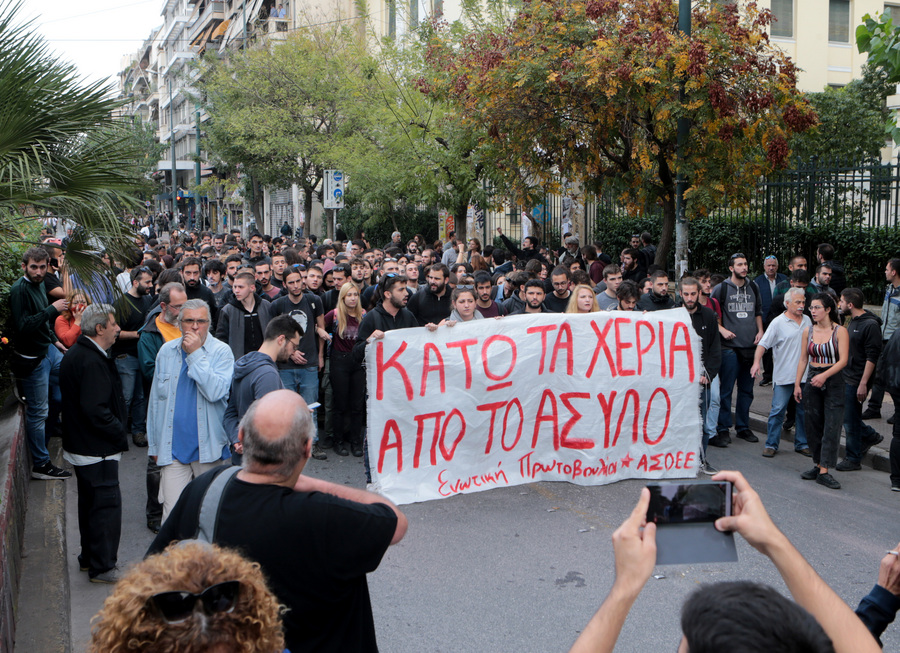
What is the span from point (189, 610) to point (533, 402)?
5.58 m

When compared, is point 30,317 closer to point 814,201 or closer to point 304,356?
point 304,356

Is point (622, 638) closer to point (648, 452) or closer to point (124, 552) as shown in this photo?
point (648, 452)

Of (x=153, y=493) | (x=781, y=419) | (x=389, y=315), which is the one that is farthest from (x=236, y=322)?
(x=781, y=419)

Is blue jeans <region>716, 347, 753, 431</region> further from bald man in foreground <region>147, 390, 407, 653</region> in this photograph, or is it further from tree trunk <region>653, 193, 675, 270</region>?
bald man in foreground <region>147, 390, 407, 653</region>

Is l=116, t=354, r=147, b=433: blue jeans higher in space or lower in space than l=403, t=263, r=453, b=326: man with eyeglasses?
lower

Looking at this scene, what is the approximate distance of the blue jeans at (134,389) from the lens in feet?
30.3

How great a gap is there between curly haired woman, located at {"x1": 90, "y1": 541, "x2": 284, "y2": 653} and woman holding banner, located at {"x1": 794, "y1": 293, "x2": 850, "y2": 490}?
22.5 ft

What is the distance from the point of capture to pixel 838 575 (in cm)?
566

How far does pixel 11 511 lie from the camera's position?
17.9ft

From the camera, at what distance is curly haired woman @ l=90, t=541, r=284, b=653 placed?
1821 mm

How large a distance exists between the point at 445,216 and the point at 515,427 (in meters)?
19.3

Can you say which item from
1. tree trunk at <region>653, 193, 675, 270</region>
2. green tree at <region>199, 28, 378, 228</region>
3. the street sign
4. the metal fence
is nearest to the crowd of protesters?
tree trunk at <region>653, 193, 675, 270</region>

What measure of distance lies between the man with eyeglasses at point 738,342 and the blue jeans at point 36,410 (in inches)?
256

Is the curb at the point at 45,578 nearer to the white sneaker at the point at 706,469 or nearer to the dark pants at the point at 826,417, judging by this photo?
the white sneaker at the point at 706,469
